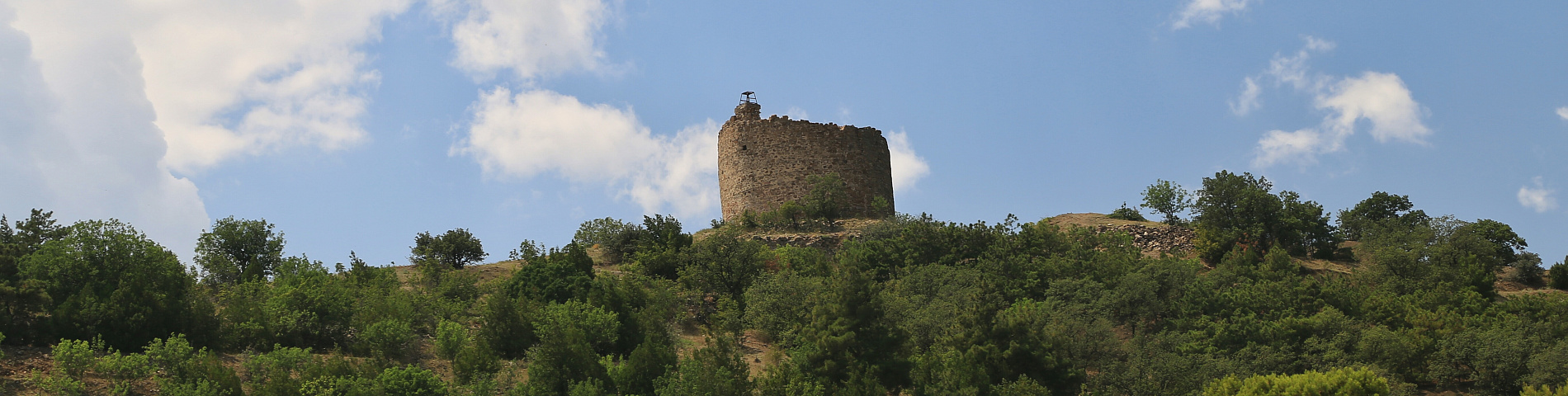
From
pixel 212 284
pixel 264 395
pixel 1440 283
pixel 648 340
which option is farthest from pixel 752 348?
pixel 1440 283

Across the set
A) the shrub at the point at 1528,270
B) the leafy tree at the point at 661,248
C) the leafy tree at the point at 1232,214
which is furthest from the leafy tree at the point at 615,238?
the shrub at the point at 1528,270

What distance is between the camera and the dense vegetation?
23031 mm

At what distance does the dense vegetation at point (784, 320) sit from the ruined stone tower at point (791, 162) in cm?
283

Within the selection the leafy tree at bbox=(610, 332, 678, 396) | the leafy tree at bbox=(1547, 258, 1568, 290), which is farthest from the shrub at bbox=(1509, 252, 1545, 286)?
the leafy tree at bbox=(610, 332, 678, 396)

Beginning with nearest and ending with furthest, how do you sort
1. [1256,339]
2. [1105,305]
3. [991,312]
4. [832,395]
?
[832,395] < [991,312] < [1256,339] < [1105,305]

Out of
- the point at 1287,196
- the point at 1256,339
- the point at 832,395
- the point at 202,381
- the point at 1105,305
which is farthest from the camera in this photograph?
the point at 1287,196

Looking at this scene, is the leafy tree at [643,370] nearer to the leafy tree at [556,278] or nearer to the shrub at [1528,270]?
the leafy tree at [556,278]

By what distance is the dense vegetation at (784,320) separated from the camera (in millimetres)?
23031

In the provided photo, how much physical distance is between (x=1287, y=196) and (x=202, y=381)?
3223cm

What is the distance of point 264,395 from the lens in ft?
68.0

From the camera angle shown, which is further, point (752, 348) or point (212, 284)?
point (212, 284)

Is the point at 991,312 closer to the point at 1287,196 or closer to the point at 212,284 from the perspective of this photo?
the point at 1287,196

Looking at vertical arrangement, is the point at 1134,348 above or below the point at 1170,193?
below

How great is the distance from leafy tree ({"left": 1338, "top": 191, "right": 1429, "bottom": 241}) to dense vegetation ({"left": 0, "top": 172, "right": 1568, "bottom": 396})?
541 cm
